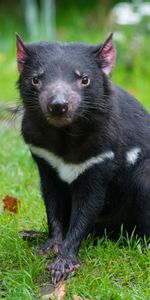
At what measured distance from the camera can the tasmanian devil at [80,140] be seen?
4.00 meters

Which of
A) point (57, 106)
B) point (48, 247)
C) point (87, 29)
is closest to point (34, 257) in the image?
point (48, 247)

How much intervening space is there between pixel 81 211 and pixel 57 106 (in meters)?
0.72

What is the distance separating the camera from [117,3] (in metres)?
12.3

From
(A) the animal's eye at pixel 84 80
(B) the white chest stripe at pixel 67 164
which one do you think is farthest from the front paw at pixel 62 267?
(A) the animal's eye at pixel 84 80

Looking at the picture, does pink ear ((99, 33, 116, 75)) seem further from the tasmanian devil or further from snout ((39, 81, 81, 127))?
snout ((39, 81, 81, 127))

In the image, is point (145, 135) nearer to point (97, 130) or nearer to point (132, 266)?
point (97, 130)

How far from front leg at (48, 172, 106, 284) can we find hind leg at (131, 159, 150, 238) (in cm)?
28

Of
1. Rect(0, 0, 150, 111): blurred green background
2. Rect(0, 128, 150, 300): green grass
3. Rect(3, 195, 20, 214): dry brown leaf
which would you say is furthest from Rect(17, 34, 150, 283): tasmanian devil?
Rect(0, 0, 150, 111): blurred green background

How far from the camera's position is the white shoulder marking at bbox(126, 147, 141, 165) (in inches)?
174

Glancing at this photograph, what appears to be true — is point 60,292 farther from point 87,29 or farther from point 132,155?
point 87,29

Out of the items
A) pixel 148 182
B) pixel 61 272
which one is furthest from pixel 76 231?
pixel 148 182

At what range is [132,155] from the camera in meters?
4.45

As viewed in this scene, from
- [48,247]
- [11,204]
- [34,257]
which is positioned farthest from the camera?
[11,204]

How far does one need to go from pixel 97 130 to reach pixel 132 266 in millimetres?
788
